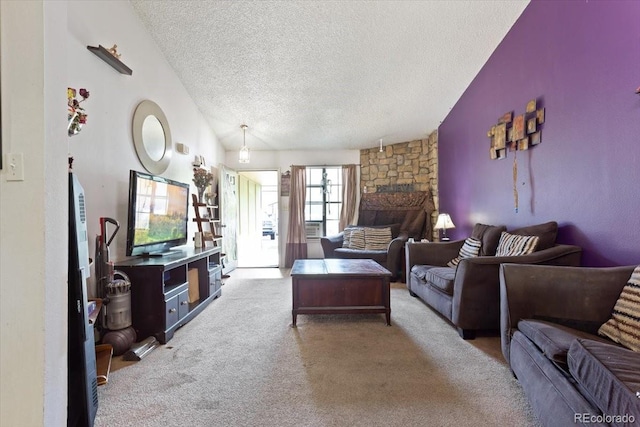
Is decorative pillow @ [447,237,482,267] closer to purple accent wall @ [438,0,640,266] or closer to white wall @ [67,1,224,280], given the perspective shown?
purple accent wall @ [438,0,640,266]

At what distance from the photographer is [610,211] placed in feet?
6.29

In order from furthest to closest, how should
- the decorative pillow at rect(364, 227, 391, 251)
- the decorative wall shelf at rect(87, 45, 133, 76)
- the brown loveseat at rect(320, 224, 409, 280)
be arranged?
the decorative pillow at rect(364, 227, 391, 251) → the brown loveseat at rect(320, 224, 409, 280) → the decorative wall shelf at rect(87, 45, 133, 76)

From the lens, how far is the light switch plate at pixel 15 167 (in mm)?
1178

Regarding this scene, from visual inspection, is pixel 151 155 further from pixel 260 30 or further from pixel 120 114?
pixel 260 30

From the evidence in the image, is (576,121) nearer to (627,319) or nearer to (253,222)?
(627,319)

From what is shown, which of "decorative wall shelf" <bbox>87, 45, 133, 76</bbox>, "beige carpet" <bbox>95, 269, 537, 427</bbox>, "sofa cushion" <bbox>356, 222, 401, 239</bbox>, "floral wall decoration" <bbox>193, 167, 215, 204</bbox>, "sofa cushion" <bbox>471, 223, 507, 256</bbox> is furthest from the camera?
"sofa cushion" <bbox>356, 222, 401, 239</bbox>

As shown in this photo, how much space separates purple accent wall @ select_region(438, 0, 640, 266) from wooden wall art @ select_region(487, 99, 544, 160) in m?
0.07

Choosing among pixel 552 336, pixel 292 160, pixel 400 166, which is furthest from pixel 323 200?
pixel 552 336

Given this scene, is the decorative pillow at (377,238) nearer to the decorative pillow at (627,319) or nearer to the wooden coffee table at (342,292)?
the wooden coffee table at (342,292)

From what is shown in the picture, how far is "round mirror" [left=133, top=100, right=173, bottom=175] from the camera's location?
280cm

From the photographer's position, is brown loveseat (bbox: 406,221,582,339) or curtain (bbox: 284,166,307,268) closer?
brown loveseat (bbox: 406,221,582,339)

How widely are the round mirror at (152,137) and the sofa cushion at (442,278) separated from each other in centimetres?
301

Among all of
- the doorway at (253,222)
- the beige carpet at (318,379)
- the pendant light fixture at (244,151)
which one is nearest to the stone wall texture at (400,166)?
the doorway at (253,222)

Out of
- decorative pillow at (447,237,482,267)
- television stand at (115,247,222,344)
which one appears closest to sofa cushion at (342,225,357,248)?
decorative pillow at (447,237,482,267)
